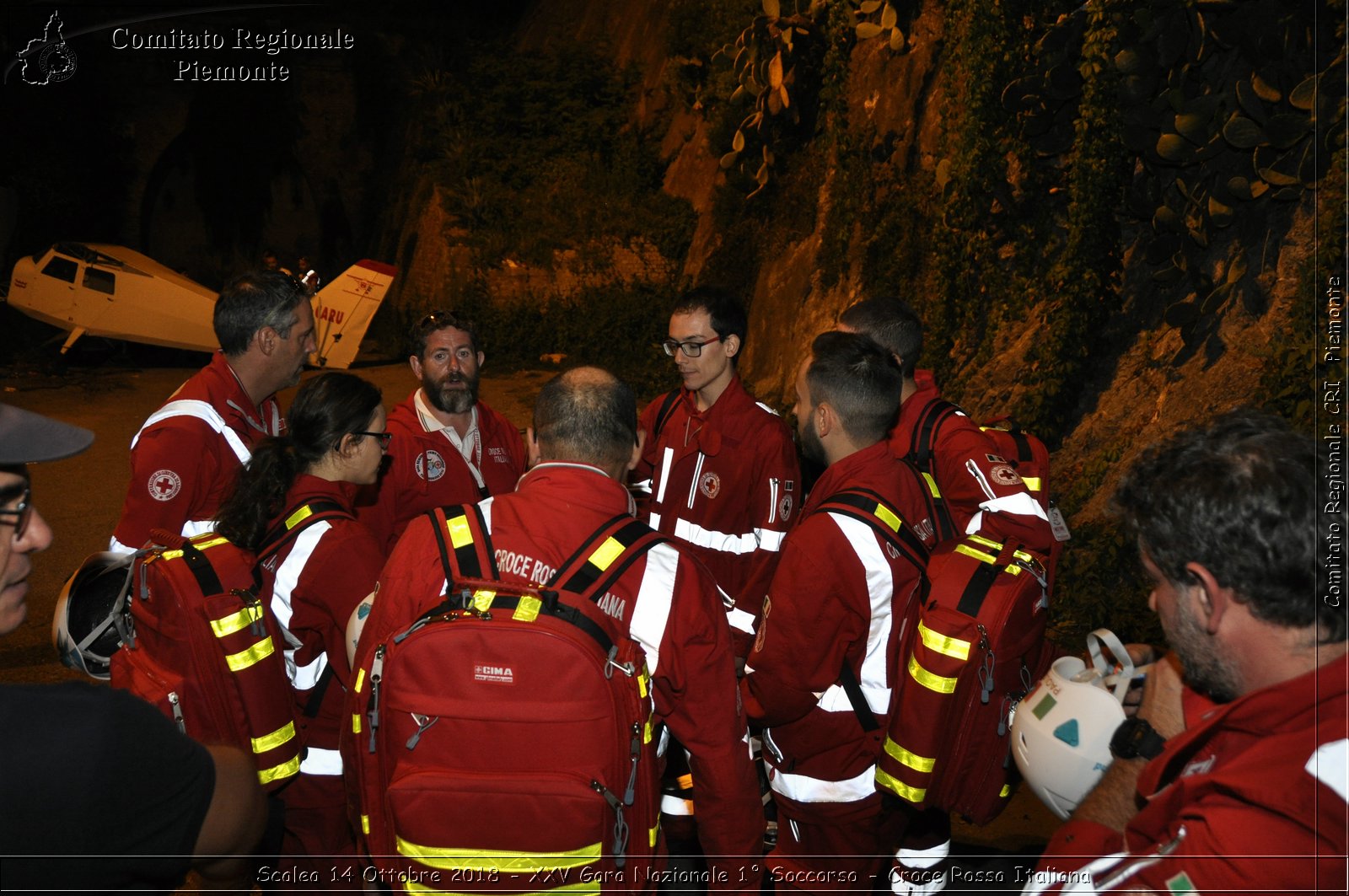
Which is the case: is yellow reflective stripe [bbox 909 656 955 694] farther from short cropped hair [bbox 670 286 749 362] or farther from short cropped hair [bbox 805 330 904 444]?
short cropped hair [bbox 670 286 749 362]

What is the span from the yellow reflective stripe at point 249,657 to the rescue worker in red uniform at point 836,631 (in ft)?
4.77

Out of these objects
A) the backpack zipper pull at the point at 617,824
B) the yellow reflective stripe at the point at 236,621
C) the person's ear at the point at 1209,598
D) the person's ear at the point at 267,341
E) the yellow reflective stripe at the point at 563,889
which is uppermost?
the person's ear at the point at 1209,598

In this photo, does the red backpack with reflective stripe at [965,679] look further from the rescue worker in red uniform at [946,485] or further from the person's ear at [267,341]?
the person's ear at [267,341]

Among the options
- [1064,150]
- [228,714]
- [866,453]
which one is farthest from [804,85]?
[228,714]

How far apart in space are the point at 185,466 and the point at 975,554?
283 cm

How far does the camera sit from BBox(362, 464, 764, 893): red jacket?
232 centimetres

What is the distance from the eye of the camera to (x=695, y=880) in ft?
12.7

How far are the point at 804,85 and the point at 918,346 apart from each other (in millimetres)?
6882

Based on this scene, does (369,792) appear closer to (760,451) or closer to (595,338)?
(760,451)

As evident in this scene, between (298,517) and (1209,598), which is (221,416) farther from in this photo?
(1209,598)

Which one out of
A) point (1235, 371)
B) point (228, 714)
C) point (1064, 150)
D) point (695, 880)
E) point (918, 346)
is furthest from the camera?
point (1064, 150)

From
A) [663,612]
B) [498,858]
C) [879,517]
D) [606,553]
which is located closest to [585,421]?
[606,553]

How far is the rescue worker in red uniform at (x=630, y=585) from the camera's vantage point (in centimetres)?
233

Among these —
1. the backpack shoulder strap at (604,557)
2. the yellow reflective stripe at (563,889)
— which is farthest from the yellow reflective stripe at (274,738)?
the backpack shoulder strap at (604,557)
